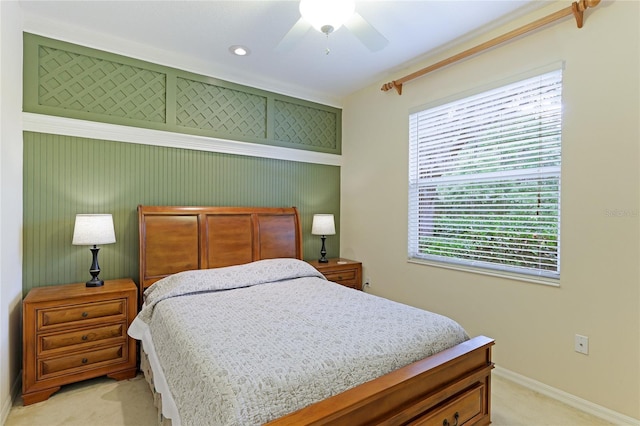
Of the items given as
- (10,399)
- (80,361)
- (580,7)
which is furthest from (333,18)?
(10,399)

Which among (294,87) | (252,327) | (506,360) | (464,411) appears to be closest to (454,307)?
(506,360)

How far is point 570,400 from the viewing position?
2191 mm

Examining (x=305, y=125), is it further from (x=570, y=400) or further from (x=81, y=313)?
(x=570, y=400)

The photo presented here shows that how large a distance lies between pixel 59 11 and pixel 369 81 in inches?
111

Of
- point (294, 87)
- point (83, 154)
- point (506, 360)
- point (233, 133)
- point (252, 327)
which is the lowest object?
point (506, 360)

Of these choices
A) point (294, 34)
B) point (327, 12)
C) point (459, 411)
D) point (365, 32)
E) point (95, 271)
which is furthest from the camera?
point (95, 271)

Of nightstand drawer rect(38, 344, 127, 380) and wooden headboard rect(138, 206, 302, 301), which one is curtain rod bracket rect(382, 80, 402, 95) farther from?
nightstand drawer rect(38, 344, 127, 380)

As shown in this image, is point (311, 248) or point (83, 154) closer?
point (83, 154)

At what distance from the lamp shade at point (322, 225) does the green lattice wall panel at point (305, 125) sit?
0.95 meters

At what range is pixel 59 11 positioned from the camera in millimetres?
2408

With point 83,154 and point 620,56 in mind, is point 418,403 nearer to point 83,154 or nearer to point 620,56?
point 620,56

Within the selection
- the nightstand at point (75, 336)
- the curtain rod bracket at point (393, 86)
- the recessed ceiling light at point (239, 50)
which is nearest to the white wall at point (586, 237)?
the curtain rod bracket at point (393, 86)

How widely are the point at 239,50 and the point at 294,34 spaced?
3.50ft

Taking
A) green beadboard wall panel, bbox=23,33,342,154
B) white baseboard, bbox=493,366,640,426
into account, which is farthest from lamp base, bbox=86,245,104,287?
white baseboard, bbox=493,366,640,426
